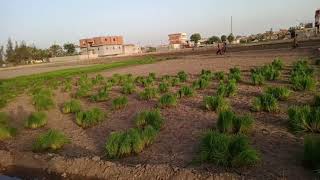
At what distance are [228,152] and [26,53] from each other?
407ft

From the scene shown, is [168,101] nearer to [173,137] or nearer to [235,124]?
[173,137]

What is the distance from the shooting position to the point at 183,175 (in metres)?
5.89

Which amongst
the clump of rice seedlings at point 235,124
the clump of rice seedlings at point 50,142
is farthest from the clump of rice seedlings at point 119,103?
the clump of rice seedlings at point 235,124

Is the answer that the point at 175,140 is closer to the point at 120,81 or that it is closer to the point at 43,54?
the point at 120,81

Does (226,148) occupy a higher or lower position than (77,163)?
higher

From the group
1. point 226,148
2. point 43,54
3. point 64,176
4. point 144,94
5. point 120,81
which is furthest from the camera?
point 43,54

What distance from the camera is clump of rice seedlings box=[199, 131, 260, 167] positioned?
5788 millimetres

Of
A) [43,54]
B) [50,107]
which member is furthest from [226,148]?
[43,54]

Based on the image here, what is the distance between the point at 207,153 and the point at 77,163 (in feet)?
7.87

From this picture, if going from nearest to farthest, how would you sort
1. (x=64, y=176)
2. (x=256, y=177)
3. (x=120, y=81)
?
(x=256, y=177) → (x=64, y=176) → (x=120, y=81)

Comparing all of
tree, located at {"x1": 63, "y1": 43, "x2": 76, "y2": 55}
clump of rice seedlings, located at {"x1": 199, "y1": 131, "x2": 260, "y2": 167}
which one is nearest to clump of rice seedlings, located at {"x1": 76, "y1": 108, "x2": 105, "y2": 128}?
clump of rice seedlings, located at {"x1": 199, "y1": 131, "x2": 260, "y2": 167}

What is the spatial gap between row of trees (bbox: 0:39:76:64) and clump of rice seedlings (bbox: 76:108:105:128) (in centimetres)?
11869

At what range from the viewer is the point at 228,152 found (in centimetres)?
599

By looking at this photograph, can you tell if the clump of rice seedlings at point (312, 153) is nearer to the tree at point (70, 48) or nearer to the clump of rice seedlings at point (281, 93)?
the clump of rice seedlings at point (281, 93)
